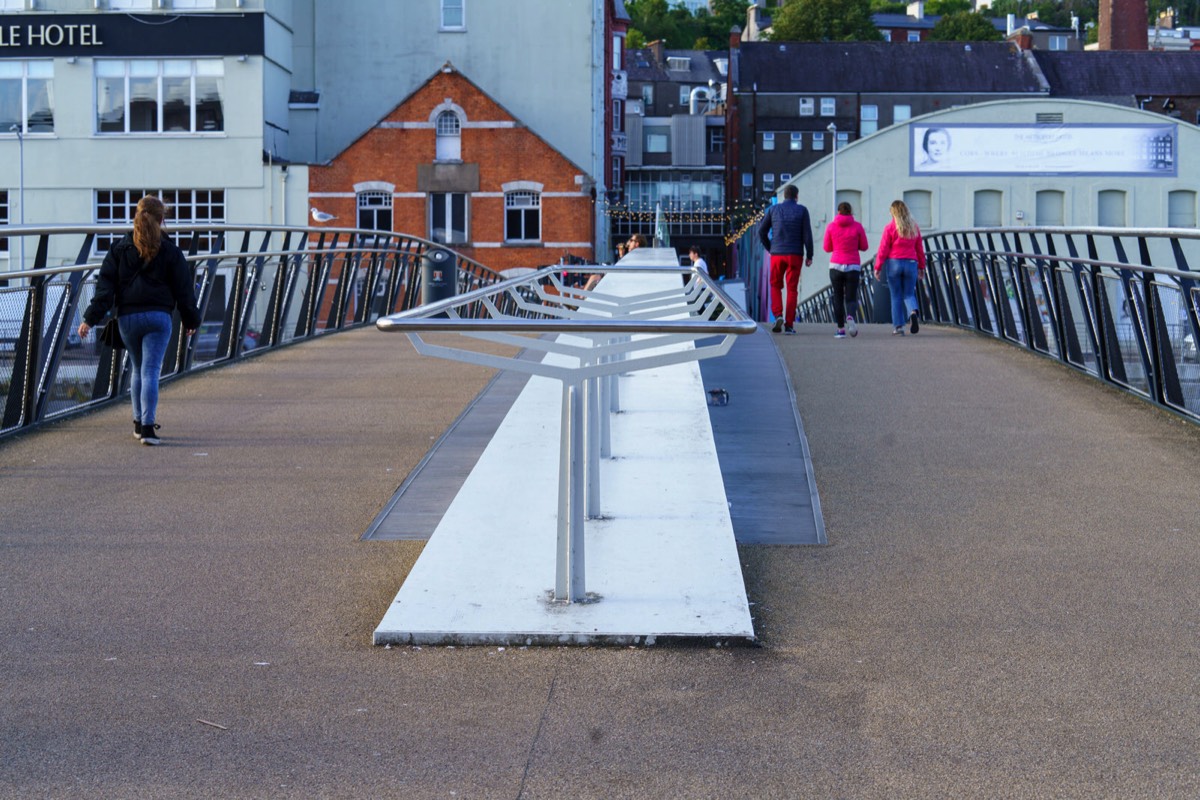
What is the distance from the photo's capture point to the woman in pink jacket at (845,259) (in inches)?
699

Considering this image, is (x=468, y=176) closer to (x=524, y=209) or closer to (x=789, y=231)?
(x=524, y=209)

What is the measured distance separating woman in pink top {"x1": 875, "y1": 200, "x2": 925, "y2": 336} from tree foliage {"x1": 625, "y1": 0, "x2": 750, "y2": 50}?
409 ft

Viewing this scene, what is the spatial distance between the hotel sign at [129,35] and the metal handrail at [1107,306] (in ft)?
112

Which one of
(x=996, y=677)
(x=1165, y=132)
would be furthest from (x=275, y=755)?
(x=1165, y=132)

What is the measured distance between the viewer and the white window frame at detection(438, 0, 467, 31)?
52.2 m

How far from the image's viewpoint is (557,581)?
Result: 233 inches

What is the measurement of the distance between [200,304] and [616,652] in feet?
29.7

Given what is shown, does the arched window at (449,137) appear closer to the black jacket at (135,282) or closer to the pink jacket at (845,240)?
the pink jacket at (845,240)

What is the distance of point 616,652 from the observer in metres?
5.47

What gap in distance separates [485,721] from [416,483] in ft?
12.0

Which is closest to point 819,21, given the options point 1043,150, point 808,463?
point 1043,150

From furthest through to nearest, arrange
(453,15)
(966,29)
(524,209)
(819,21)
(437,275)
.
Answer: (966,29)
(819,21)
(453,15)
(524,209)
(437,275)

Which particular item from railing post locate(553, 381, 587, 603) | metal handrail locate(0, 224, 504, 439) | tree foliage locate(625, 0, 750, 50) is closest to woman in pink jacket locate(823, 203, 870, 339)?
metal handrail locate(0, 224, 504, 439)

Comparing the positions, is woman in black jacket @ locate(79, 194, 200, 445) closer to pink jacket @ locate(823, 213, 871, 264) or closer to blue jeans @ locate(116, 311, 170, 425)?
blue jeans @ locate(116, 311, 170, 425)
